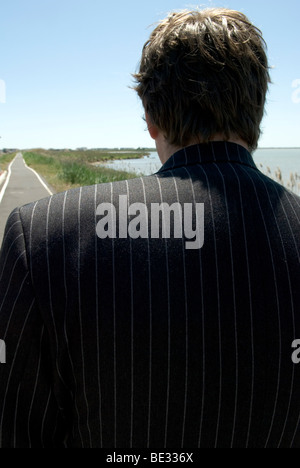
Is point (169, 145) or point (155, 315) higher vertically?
point (169, 145)

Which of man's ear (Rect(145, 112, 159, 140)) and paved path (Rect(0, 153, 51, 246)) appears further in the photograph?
paved path (Rect(0, 153, 51, 246))

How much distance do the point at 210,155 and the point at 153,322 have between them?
1.33 feet

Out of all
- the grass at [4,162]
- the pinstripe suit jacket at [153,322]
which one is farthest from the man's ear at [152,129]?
the grass at [4,162]

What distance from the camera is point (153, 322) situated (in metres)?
0.90

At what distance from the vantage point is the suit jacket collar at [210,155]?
1.05m

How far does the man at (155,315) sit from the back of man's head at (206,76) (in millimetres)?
152

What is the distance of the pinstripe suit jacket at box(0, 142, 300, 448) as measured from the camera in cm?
90

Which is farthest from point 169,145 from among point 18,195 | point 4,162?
point 4,162

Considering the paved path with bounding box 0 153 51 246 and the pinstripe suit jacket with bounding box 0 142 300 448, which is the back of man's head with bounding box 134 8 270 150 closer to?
the pinstripe suit jacket with bounding box 0 142 300 448

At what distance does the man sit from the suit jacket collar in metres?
0.04

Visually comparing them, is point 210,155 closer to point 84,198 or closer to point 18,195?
point 84,198

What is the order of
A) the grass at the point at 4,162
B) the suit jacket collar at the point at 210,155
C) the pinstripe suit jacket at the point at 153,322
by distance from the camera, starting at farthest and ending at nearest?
the grass at the point at 4,162 → the suit jacket collar at the point at 210,155 → the pinstripe suit jacket at the point at 153,322

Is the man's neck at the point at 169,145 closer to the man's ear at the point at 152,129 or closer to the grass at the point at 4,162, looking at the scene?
the man's ear at the point at 152,129

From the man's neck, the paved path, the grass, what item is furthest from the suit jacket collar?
the grass
